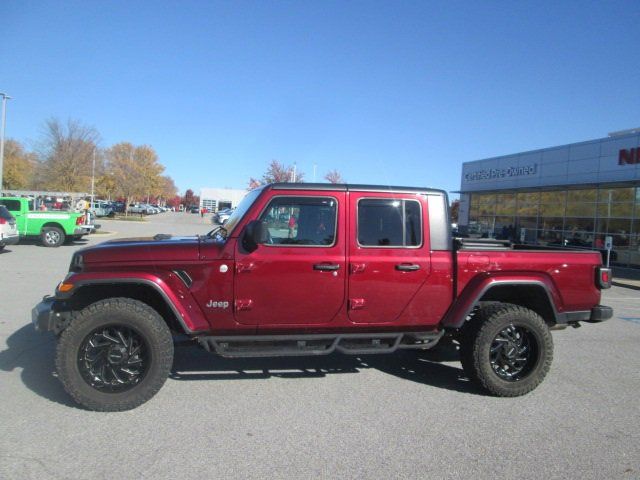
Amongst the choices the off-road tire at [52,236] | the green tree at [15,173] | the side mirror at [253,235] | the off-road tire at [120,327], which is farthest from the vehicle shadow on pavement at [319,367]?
the green tree at [15,173]

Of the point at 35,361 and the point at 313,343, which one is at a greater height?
the point at 313,343

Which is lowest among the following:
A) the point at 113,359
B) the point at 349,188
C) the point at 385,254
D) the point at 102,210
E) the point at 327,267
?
the point at 113,359

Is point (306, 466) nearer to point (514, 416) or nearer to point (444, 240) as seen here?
point (514, 416)

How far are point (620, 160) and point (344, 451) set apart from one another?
21223mm

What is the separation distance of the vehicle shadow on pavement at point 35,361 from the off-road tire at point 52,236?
41.0ft

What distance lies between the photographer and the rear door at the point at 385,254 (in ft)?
14.4

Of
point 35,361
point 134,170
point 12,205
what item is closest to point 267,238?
point 35,361

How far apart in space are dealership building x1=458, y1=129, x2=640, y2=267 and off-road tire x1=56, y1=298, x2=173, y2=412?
13.0 metres

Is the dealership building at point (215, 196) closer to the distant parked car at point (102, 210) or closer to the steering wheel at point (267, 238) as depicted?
the distant parked car at point (102, 210)

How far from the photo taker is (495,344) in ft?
15.3

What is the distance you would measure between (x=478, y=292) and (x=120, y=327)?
124 inches

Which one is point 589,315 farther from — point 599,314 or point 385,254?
point 385,254

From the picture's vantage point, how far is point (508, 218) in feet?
92.0

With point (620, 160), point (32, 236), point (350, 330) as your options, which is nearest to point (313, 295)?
point (350, 330)
